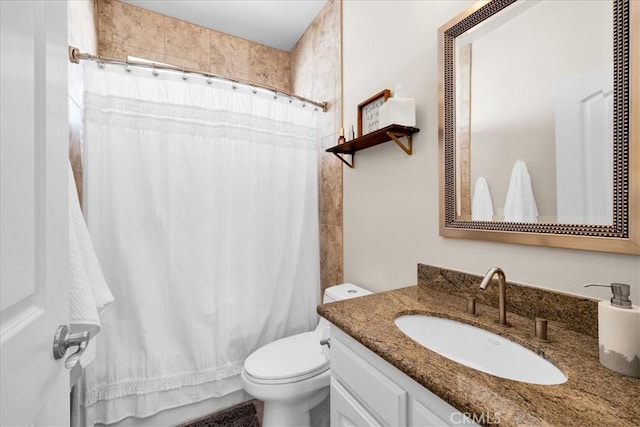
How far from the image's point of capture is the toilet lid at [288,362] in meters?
1.25

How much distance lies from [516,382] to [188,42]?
269 centimetres

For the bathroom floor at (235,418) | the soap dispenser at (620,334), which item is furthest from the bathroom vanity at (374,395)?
the bathroom floor at (235,418)

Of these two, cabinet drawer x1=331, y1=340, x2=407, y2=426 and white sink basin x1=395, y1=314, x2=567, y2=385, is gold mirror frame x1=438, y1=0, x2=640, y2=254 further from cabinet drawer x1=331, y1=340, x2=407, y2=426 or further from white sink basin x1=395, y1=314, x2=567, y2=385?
cabinet drawer x1=331, y1=340, x2=407, y2=426

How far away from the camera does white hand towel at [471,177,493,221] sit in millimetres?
987

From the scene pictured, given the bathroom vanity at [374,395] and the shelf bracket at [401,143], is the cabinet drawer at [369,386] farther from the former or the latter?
the shelf bracket at [401,143]

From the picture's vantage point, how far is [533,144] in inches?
34.1

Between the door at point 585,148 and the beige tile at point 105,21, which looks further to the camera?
the beige tile at point 105,21

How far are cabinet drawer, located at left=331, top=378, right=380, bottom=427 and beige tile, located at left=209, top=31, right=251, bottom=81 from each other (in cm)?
232

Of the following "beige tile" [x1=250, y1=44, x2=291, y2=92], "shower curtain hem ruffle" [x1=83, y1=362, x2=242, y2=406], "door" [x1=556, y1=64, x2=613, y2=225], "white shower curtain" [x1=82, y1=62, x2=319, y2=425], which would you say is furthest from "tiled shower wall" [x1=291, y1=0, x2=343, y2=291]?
"door" [x1=556, y1=64, x2=613, y2=225]

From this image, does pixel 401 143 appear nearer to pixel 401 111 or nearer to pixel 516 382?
pixel 401 111

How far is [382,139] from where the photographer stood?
1.35 metres

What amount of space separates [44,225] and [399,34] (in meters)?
1.52

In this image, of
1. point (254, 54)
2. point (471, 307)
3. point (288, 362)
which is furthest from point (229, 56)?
point (471, 307)

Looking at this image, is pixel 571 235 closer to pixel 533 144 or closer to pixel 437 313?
pixel 533 144
